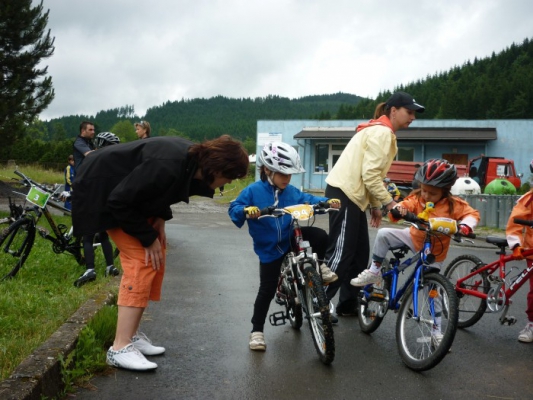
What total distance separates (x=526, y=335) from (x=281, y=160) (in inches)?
107

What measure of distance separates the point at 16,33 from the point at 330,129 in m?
21.2

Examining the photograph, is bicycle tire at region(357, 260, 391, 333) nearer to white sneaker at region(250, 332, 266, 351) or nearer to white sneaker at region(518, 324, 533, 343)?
white sneaker at region(250, 332, 266, 351)

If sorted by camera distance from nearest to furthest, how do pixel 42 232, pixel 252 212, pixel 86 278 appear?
pixel 252 212 → pixel 86 278 → pixel 42 232

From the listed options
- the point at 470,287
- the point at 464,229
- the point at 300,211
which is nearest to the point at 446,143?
the point at 470,287

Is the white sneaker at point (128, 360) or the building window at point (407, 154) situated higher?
the building window at point (407, 154)

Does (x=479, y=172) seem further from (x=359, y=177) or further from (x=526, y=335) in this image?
(x=359, y=177)

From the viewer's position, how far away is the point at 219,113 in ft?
614

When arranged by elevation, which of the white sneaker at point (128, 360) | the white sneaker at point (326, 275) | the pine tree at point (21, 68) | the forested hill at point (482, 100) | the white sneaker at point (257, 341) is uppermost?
the forested hill at point (482, 100)

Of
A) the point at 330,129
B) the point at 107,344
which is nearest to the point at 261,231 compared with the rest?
the point at 107,344

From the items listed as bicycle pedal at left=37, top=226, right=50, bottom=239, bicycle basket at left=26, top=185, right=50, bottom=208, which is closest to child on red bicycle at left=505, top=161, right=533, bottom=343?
bicycle basket at left=26, top=185, right=50, bottom=208

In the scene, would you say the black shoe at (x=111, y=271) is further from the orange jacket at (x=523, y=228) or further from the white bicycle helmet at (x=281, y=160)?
the orange jacket at (x=523, y=228)

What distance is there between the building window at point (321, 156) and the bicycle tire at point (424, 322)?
36.8 meters

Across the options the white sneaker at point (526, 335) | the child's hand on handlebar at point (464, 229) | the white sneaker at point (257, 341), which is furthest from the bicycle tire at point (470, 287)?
the white sneaker at point (257, 341)

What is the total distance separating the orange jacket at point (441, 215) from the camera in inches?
198
